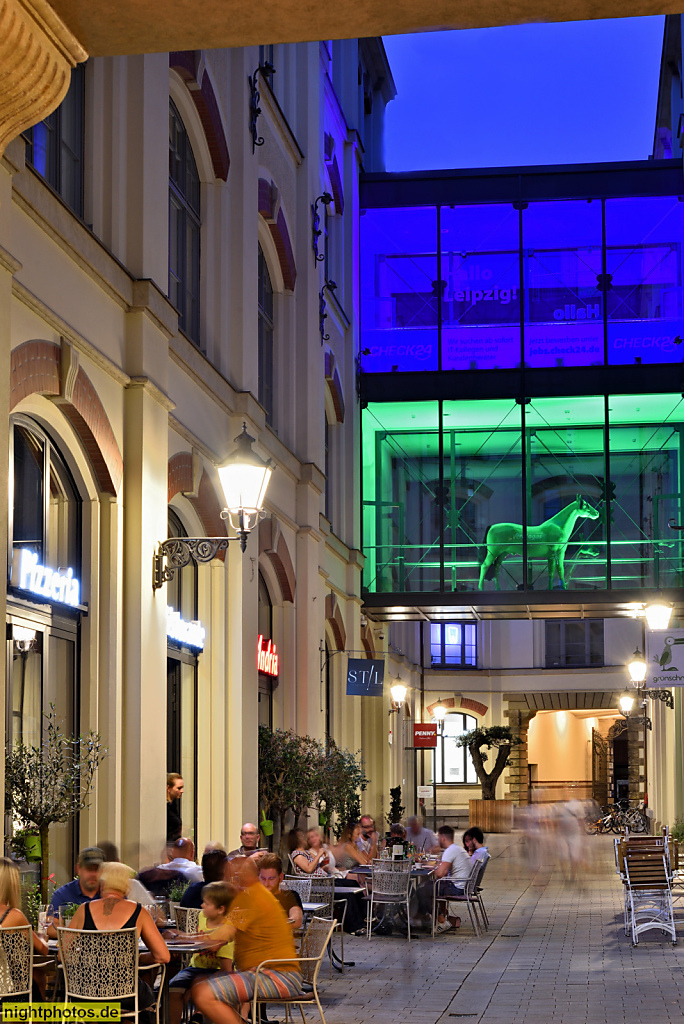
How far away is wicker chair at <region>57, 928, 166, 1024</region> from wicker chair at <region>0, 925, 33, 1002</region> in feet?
0.57

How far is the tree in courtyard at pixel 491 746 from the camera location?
4131 centimetres

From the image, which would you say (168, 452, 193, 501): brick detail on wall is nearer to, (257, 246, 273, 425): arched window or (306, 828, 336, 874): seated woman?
(306, 828, 336, 874): seated woman

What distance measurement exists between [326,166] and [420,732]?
42.0 feet

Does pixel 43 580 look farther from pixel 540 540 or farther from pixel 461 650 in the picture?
pixel 461 650

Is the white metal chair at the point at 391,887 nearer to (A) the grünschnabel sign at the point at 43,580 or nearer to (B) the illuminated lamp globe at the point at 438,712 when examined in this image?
(A) the grünschnabel sign at the point at 43,580

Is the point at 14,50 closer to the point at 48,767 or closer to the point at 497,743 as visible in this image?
the point at 48,767

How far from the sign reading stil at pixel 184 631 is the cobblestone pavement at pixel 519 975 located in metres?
3.34

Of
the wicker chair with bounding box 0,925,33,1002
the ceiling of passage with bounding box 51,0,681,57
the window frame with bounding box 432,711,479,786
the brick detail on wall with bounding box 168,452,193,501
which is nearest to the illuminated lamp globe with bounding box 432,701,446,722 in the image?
the window frame with bounding box 432,711,479,786

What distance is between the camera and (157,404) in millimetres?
10875

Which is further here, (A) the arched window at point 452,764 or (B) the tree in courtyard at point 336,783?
(A) the arched window at point 452,764

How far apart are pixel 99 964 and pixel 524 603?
53.2 ft

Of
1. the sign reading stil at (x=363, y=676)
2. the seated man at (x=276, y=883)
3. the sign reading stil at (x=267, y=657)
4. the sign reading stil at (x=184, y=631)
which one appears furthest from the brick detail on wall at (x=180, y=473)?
the sign reading stil at (x=363, y=676)

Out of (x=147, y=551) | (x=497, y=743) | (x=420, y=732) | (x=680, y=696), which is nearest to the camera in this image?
(x=147, y=551)

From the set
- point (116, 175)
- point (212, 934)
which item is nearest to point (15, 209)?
point (116, 175)
